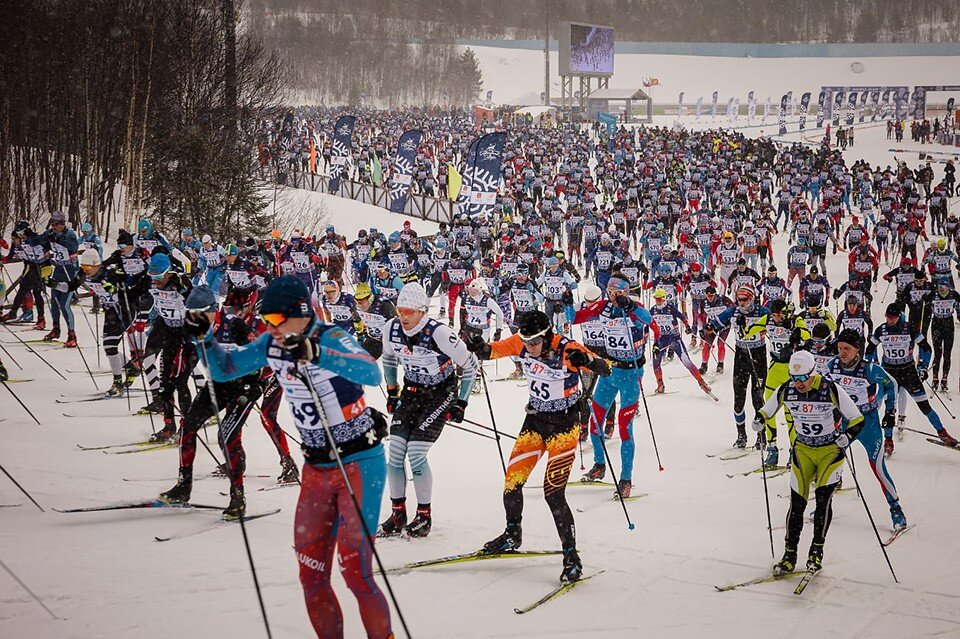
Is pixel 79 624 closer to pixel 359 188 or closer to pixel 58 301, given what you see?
pixel 58 301

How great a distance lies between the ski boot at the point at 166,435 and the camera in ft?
30.9

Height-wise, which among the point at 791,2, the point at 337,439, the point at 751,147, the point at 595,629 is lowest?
the point at 595,629

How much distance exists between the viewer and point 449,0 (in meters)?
123

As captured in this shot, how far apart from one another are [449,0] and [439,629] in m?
127

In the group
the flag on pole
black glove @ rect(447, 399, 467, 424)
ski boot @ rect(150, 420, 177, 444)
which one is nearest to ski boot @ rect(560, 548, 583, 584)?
black glove @ rect(447, 399, 467, 424)

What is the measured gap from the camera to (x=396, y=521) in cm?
693

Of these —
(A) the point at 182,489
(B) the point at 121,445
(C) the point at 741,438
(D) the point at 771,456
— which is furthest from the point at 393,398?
(C) the point at 741,438

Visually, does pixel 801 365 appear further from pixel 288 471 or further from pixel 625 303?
pixel 288 471

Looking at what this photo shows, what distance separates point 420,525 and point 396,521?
20cm


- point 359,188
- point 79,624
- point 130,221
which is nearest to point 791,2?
point 359,188

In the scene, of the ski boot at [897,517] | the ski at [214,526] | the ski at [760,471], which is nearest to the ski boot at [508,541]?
the ski at [214,526]

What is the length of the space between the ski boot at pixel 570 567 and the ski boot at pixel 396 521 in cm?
146

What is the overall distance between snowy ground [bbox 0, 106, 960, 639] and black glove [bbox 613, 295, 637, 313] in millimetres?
1885

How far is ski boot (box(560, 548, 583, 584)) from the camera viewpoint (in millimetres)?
6062
